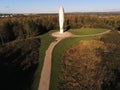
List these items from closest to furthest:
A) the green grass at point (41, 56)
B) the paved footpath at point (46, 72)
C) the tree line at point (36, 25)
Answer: the paved footpath at point (46, 72) < the green grass at point (41, 56) < the tree line at point (36, 25)

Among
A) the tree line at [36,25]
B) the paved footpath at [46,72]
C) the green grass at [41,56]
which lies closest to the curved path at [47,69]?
the paved footpath at [46,72]

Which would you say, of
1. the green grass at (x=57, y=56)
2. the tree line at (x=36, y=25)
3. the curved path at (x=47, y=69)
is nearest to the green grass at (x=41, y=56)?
the curved path at (x=47, y=69)

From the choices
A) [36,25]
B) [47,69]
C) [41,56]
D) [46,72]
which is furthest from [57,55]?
[36,25]

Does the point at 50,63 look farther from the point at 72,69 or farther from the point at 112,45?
the point at 112,45

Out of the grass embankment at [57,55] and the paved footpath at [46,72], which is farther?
the grass embankment at [57,55]

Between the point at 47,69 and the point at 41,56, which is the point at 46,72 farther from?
the point at 41,56

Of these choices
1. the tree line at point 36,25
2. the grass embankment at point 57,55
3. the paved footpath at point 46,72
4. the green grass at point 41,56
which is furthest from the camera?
the tree line at point 36,25

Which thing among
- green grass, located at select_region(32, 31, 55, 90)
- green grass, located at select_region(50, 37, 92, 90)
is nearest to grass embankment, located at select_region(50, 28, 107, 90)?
green grass, located at select_region(50, 37, 92, 90)

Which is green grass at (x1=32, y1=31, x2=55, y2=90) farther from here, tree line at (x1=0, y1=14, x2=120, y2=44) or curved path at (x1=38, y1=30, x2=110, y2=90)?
tree line at (x1=0, y1=14, x2=120, y2=44)

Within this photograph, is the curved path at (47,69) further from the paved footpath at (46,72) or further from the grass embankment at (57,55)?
the grass embankment at (57,55)
